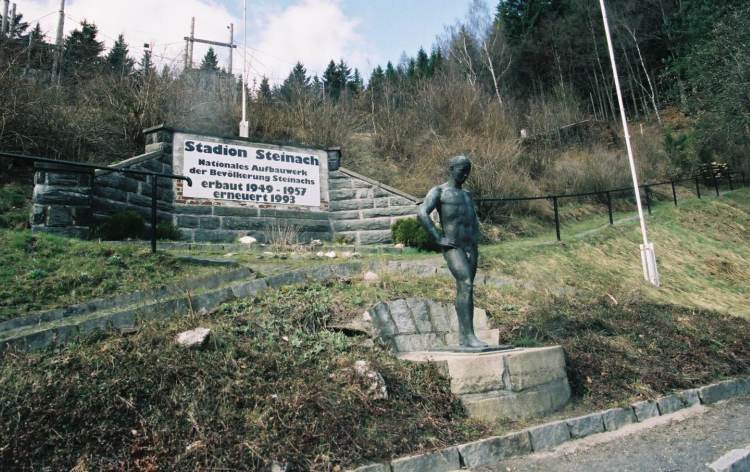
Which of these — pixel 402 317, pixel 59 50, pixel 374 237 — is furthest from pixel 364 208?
pixel 59 50

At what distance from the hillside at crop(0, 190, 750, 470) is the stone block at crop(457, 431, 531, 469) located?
0.61ft

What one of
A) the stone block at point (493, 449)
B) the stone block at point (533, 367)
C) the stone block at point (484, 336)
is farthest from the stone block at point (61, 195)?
the stone block at point (493, 449)

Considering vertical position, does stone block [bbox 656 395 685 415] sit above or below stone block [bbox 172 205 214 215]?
below

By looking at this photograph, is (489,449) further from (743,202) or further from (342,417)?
(743,202)

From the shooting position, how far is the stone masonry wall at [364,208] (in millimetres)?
12602

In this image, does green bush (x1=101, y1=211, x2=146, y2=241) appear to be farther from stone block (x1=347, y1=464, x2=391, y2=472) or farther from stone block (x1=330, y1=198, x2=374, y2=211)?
stone block (x1=347, y1=464, x2=391, y2=472)

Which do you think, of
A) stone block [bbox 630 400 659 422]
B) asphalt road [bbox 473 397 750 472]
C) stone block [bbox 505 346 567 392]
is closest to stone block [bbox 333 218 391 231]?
stone block [bbox 505 346 567 392]

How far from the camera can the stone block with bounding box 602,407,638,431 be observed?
4918mm

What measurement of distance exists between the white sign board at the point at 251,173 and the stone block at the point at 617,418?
29.2 ft

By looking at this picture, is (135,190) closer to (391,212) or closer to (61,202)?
(61,202)

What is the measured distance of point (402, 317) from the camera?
6473mm

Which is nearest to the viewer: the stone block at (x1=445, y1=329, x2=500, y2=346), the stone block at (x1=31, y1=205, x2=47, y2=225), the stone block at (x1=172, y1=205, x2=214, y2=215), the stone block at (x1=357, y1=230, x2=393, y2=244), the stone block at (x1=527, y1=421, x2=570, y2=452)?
the stone block at (x1=527, y1=421, x2=570, y2=452)

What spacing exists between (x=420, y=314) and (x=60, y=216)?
647cm

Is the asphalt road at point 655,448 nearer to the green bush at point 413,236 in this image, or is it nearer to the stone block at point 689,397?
the stone block at point 689,397
